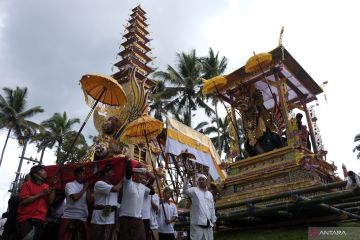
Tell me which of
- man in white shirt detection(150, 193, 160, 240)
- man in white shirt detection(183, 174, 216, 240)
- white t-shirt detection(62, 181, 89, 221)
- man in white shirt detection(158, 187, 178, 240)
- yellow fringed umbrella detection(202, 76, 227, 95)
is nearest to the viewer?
white t-shirt detection(62, 181, 89, 221)

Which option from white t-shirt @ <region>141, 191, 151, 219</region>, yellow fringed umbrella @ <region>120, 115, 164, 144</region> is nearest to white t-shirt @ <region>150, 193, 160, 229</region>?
white t-shirt @ <region>141, 191, 151, 219</region>

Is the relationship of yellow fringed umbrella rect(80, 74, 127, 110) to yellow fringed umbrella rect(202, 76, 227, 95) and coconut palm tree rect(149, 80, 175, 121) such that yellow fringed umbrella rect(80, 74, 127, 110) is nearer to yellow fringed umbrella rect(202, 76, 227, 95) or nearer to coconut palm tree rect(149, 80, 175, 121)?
yellow fringed umbrella rect(202, 76, 227, 95)

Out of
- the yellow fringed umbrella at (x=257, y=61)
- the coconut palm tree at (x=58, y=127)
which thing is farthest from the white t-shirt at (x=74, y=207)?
the coconut palm tree at (x=58, y=127)

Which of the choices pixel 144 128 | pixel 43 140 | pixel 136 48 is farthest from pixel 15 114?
pixel 144 128

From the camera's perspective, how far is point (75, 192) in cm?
485

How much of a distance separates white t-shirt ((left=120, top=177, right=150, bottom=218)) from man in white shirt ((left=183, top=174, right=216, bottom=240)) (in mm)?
1019

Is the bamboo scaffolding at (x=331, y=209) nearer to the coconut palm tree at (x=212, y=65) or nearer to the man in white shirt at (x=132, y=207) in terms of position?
the man in white shirt at (x=132, y=207)

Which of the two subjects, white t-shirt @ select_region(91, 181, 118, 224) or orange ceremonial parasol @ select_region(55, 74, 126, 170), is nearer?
white t-shirt @ select_region(91, 181, 118, 224)

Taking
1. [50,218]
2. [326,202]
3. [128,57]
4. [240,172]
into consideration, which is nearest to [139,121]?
[240,172]

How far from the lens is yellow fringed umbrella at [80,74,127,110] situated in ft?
23.8

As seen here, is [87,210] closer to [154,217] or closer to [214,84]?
[154,217]

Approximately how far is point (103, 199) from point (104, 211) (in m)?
0.17

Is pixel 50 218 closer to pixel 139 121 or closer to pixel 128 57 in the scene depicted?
pixel 139 121

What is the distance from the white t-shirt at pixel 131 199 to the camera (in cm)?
486
